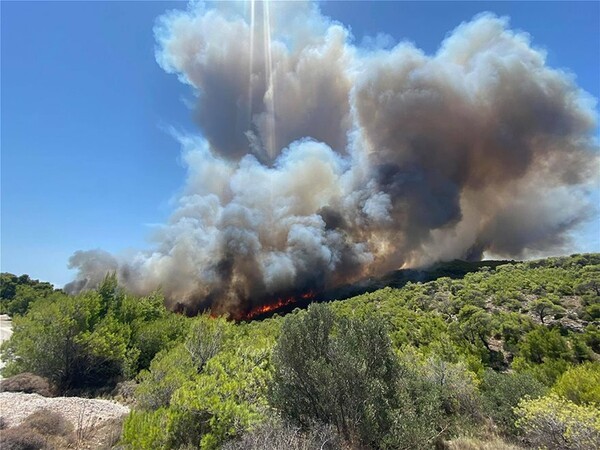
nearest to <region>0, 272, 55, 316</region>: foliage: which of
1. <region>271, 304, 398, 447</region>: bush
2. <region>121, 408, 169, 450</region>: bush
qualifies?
<region>121, 408, 169, 450</region>: bush

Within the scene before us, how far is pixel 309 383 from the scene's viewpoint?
7695mm

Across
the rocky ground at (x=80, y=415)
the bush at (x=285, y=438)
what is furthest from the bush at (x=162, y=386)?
the bush at (x=285, y=438)

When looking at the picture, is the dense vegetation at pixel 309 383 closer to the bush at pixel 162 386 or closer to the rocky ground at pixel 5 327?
the bush at pixel 162 386

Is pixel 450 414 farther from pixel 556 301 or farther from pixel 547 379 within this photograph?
pixel 556 301

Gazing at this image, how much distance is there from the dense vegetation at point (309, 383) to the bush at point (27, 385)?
709 mm

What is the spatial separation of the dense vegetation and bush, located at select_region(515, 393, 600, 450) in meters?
0.03

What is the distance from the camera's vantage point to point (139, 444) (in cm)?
714

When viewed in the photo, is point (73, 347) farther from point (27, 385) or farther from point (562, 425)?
point (562, 425)

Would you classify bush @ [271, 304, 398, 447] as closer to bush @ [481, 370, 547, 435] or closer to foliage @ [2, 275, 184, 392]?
bush @ [481, 370, 547, 435]

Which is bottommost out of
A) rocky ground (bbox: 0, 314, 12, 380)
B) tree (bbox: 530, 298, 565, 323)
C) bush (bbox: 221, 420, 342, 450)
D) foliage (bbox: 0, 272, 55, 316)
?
bush (bbox: 221, 420, 342, 450)

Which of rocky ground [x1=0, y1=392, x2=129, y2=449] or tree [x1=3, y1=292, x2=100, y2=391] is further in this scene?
tree [x1=3, y1=292, x2=100, y2=391]

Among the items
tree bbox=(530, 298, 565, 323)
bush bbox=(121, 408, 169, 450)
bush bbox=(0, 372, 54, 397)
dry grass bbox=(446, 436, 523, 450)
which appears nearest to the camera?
bush bbox=(121, 408, 169, 450)

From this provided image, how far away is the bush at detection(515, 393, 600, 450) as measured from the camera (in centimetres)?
731

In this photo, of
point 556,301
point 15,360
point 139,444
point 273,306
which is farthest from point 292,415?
point 273,306
